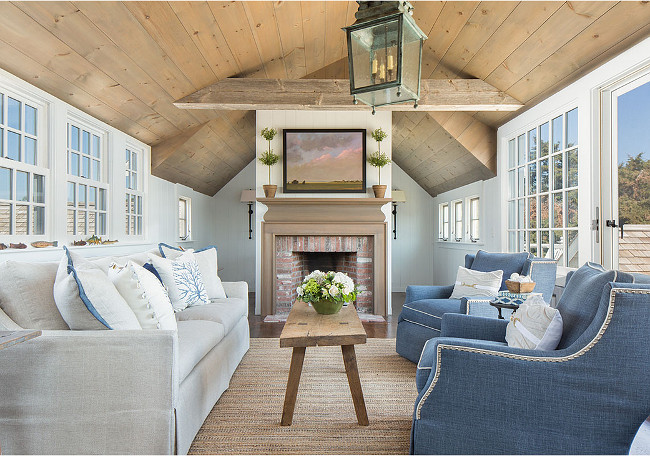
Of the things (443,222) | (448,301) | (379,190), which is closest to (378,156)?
(379,190)

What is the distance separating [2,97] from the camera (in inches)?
109

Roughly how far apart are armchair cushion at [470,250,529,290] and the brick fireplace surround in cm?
176

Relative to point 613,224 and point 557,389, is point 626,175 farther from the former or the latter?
point 557,389

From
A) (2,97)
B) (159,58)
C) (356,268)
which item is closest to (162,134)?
(159,58)

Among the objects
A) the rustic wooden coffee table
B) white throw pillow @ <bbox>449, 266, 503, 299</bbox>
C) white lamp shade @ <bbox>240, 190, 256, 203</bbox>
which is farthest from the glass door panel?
white lamp shade @ <bbox>240, 190, 256, 203</bbox>

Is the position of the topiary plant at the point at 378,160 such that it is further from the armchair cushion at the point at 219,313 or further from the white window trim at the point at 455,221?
the armchair cushion at the point at 219,313

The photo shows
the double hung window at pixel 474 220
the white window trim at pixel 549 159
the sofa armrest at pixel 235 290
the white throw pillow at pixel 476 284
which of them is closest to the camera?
the white throw pillow at pixel 476 284

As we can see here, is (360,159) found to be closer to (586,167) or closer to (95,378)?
(586,167)

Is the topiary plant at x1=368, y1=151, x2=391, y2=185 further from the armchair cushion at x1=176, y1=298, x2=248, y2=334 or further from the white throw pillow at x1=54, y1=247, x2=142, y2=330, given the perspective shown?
the white throw pillow at x1=54, y1=247, x2=142, y2=330

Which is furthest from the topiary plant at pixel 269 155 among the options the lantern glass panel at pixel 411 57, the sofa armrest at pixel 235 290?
the lantern glass panel at pixel 411 57

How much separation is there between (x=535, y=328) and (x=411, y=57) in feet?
4.95

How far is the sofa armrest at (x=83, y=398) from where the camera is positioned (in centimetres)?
183

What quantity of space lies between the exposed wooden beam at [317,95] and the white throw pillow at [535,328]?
2.87 metres

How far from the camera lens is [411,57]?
7.53 feet
